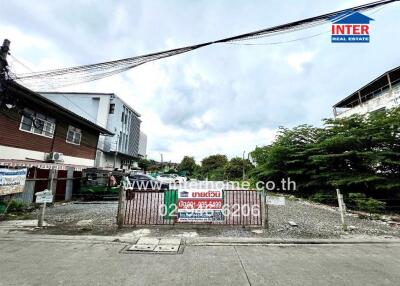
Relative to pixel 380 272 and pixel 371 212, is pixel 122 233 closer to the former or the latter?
pixel 380 272

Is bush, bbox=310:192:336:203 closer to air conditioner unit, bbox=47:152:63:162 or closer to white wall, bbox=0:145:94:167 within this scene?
air conditioner unit, bbox=47:152:63:162

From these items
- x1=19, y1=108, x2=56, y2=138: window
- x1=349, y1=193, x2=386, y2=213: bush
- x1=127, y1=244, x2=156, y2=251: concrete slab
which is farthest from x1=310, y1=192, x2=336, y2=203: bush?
x1=19, y1=108, x2=56, y2=138: window

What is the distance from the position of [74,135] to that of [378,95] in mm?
25793

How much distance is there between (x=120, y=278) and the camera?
149 inches

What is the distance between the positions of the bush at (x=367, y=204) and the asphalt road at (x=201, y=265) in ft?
17.5

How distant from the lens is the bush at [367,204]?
32.5 ft

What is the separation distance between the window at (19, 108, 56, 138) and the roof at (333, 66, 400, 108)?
82.1 ft

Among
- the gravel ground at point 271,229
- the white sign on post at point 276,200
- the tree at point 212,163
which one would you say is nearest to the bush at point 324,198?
the gravel ground at point 271,229

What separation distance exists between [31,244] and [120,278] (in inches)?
137

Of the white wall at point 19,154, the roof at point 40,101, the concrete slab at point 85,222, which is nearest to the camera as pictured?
the concrete slab at point 85,222

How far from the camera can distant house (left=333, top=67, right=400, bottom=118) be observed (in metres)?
16.8

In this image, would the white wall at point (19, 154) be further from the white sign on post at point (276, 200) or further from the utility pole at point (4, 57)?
the white sign on post at point (276, 200)

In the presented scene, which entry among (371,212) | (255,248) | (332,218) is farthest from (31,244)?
(371,212)

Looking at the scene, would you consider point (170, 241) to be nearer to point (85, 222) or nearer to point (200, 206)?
point (200, 206)
